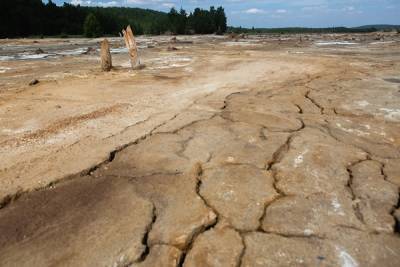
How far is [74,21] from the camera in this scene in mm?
50219

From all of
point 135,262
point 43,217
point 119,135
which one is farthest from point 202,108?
point 135,262

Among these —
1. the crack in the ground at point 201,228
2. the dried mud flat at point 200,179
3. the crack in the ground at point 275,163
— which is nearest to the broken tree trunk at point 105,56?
the dried mud flat at point 200,179

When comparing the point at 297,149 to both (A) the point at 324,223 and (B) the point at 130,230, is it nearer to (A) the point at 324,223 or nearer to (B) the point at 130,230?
(A) the point at 324,223

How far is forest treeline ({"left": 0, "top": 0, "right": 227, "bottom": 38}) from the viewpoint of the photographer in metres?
40.4

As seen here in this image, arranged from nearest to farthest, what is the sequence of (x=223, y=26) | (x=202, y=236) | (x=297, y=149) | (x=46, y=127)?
1. (x=202, y=236)
2. (x=297, y=149)
3. (x=46, y=127)
4. (x=223, y=26)

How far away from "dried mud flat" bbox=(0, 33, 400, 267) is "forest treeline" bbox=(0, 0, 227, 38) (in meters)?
37.3

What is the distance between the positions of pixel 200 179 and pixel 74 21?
50872 millimetres

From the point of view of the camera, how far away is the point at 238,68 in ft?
35.8

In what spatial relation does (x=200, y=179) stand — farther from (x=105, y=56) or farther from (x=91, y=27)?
(x=91, y=27)

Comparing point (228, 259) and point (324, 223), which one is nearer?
point (228, 259)

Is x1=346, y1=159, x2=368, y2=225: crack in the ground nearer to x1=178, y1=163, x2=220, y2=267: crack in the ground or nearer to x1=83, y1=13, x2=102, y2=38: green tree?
x1=178, y1=163, x2=220, y2=267: crack in the ground

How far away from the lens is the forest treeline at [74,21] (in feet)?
133

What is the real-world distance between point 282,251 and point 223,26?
203 ft

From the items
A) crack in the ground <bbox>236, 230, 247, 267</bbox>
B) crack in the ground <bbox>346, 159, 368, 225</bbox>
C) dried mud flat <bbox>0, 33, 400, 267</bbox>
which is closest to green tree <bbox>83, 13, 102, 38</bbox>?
dried mud flat <bbox>0, 33, 400, 267</bbox>
